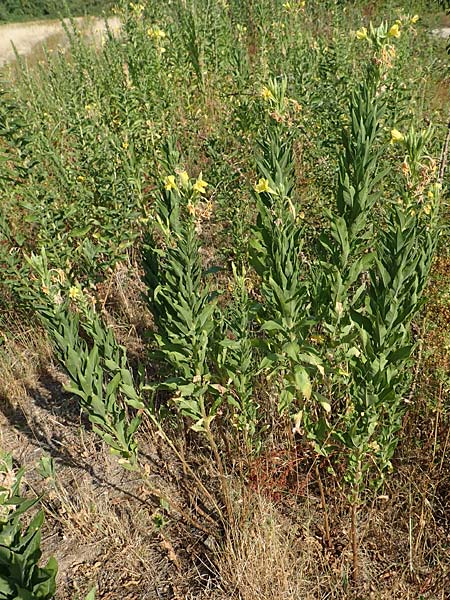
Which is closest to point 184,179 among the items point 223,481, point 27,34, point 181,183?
point 181,183

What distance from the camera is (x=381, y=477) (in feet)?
6.88

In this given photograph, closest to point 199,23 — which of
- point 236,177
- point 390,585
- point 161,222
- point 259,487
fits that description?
point 236,177

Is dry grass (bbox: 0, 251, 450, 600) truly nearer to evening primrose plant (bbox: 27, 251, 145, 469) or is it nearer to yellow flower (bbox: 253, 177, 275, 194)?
evening primrose plant (bbox: 27, 251, 145, 469)

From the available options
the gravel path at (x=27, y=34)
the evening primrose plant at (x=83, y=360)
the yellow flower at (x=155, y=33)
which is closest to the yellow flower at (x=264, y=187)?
the evening primrose plant at (x=83, y=360)

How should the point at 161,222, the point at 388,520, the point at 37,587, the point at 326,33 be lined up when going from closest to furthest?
1. the point at 37,587
2. the point at 161,222
3. the point at 388,520
4. the point at 326,33

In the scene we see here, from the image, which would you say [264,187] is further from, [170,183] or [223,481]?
[223,481]

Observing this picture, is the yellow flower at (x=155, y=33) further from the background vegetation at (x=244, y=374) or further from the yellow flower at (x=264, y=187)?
the yellow flower at (x=264, y=187)

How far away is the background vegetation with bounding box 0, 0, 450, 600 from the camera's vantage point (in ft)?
5.89

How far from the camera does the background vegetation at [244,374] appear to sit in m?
1.79

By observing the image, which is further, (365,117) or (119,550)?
(119,550)

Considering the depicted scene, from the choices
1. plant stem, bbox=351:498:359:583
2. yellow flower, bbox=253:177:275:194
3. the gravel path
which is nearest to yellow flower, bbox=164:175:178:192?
yellow flower, bbox=253:177:275:194

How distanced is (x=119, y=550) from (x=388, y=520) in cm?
133

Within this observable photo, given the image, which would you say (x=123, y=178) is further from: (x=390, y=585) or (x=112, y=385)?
(x=390, y=585)

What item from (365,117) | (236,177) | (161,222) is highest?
(365,117)
